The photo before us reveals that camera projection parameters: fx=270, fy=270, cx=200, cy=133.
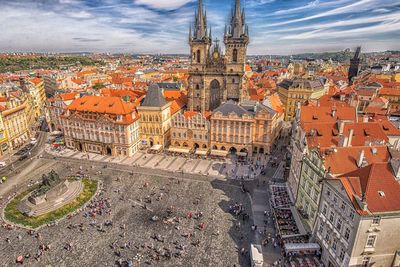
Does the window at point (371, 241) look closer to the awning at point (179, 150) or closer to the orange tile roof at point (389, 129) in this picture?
the orange tile roof at point (389, 129)

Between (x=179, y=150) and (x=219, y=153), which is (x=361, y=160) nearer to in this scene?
(x=219, y=153)

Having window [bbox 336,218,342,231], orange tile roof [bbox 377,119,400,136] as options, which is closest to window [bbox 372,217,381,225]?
window [bbox 336,218,342,231]

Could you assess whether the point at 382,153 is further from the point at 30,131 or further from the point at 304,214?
the point at 30,131

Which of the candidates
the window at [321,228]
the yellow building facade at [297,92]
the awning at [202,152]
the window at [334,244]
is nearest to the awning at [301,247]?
the window at [321,228]

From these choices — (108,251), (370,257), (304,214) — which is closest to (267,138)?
(304,214)

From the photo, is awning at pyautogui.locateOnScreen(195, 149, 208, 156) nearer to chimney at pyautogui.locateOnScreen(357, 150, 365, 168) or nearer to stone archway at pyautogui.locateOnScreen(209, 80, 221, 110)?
stone archway at pyautogui.locateOnScreen(209, 80, 221, 110)

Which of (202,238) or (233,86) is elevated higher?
(233,86)
